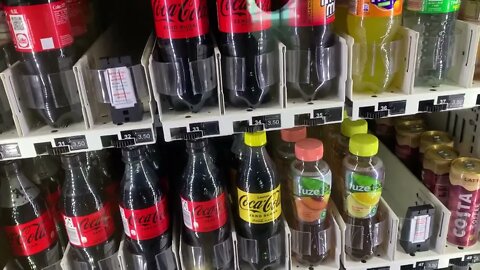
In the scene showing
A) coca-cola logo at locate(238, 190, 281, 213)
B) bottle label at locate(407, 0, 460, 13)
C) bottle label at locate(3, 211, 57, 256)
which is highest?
bottle label at locate(407, 0, 460, 13)

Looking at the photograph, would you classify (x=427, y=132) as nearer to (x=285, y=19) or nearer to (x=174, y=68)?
(x=285, y=19)

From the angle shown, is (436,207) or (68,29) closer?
(68,29)

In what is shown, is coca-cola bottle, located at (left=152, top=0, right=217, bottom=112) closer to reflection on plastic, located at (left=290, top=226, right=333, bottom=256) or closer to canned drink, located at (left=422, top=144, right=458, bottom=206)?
reflection on plastic, located at (left=290, top=226, right=333, bottom=256)

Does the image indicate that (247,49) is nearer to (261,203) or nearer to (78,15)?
(261,203)

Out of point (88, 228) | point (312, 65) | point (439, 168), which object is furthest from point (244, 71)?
point (439, 168)

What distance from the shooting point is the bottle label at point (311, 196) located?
1.28 m

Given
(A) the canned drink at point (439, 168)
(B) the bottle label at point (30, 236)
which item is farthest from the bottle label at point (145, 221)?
(A) the canned drink at point (439, 168)

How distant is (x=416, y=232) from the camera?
4.48 feet

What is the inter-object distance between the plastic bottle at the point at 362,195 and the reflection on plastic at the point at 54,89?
768 millimetres

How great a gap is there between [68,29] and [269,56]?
50 centimetres

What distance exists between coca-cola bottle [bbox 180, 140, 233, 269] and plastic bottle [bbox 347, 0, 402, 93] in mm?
464

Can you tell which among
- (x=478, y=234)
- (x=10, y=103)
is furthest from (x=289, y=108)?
(x=478, y=234)

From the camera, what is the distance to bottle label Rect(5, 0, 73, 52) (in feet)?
3.45

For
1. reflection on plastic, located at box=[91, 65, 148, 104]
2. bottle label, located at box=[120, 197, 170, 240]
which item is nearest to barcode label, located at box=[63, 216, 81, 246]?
bottle label, located at box=[120, 197, 170, 240]
